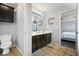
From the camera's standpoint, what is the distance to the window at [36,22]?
143 cm

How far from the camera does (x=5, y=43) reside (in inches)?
51.4

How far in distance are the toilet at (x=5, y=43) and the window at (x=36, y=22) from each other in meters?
0.55

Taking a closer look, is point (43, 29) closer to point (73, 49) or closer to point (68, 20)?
point (68, 20)

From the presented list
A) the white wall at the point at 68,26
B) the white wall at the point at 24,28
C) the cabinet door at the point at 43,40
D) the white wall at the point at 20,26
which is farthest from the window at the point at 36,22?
the white wall at the point at 68,26

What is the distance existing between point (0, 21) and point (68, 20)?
1.41 meters

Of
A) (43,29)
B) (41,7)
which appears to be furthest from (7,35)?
(41,7)

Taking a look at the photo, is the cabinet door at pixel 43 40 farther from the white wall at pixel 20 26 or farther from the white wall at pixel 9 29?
the white wall at pixel 9 29

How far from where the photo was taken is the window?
4.68ft

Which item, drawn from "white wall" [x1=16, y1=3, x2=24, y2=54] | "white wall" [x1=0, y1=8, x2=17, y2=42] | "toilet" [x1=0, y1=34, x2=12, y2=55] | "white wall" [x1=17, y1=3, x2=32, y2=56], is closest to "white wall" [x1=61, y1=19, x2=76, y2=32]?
"white wall" [x1=17, y1=3, x2=32, y2=56]

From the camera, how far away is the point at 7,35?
1299mm

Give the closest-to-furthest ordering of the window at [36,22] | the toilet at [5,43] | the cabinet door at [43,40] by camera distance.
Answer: the toilet at [5,43] < the window at [36,22] < the cabinet door at [43,40]

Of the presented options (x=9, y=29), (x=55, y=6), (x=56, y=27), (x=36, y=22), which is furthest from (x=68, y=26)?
(x=9, y=29)

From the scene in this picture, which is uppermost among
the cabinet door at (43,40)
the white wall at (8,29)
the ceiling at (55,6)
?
the ceiling at (55,6)

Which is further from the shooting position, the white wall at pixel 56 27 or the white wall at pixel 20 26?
the white wall at pixel 56 27
